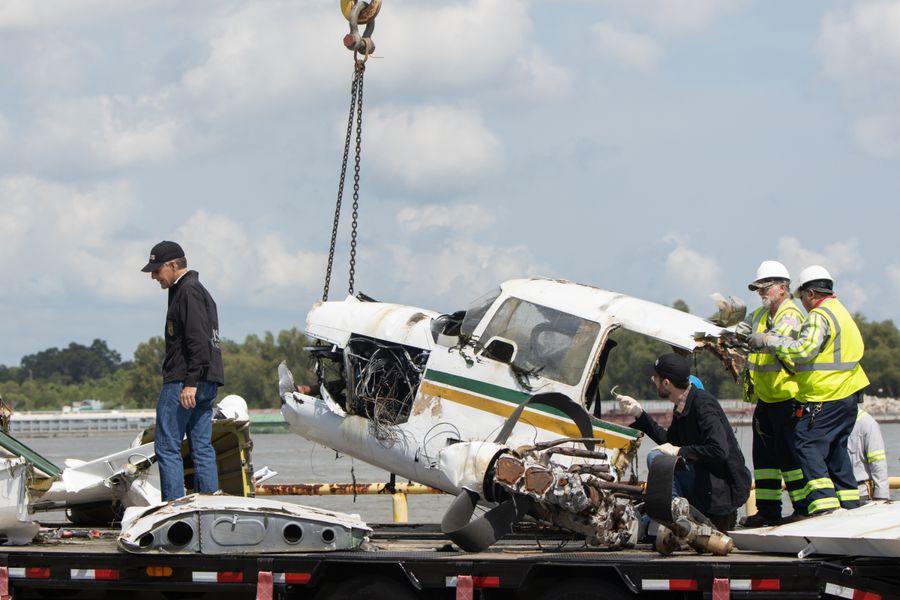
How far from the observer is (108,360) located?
17575 cm

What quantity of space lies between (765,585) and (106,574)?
3.72 meters

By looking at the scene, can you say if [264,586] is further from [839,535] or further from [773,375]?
[773,375]

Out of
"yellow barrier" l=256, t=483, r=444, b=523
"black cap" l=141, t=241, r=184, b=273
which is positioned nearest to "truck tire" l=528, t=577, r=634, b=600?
"black cap" l=141, t=241, r=184, b=273

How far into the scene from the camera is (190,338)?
26.7 ft

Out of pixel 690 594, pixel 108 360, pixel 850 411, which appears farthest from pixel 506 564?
pixel 108 360

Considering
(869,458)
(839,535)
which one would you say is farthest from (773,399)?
(869,458)

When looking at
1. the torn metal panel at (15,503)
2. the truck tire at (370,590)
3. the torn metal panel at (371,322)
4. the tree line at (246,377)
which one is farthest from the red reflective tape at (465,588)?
the tree line at (246,377)

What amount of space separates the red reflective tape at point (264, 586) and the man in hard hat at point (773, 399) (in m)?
3.51

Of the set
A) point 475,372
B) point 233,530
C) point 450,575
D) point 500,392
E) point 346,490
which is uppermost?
point 475,372

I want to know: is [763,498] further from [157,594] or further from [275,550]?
[157,594]

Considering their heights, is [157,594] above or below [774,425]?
below

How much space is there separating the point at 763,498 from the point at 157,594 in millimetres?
4154

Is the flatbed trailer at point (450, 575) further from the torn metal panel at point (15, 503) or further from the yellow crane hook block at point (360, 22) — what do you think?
the yellow crane hook block at point (360, 22)

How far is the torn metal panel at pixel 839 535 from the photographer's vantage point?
6641mm
